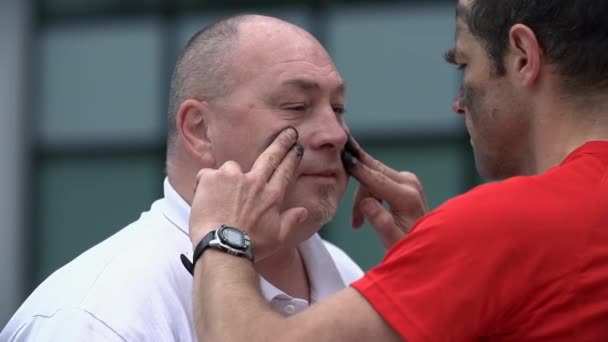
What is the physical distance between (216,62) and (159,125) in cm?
667

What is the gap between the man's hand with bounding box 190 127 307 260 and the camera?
Result: 270 cm

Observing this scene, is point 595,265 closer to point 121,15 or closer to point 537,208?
point 537,208

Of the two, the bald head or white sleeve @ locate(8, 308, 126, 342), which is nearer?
white sleeve @ locate(8, 308, 126, 342)

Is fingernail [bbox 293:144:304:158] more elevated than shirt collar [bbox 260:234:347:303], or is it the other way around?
fingernail [bbox 293:144:304:158]

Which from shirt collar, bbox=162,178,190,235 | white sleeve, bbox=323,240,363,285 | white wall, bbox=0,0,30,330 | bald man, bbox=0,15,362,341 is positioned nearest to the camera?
bald man, bbox=0,15,362,341

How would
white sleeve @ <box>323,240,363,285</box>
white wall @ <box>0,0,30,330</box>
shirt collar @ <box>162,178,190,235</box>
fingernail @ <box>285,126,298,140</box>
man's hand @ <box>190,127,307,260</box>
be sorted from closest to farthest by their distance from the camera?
man's hand @ <box>190,127,307,260</box>
fingernail @ <box>285,126,298,140</box>
shirt collar @ <box>162,178,190,235</box>
white sleeve @ <box>323,240,363,285</box>
white wall @ <box>0,0,30,330</box>

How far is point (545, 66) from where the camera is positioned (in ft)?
8.73

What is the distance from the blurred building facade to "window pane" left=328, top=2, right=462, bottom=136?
0.01 meters

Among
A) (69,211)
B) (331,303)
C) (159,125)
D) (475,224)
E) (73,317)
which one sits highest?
(475,224)

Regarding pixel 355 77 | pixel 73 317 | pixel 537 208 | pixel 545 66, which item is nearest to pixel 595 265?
pixel 537 208

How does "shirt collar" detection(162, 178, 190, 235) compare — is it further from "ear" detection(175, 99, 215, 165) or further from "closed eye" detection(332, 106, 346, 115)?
"closed eye" detection(332, 106, 346, 115)

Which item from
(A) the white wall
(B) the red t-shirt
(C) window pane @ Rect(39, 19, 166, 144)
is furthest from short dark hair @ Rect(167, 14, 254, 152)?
(A) the white wall

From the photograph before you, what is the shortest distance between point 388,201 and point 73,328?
3.71 ft

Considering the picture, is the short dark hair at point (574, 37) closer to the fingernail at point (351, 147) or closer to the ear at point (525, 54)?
the ear at point (525, 54)
